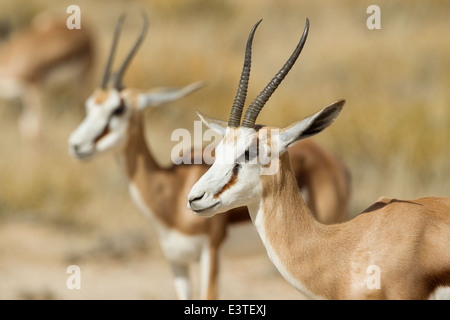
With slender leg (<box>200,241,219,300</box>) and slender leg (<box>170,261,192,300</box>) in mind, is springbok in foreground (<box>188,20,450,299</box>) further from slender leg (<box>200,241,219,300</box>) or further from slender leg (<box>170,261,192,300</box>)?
slender leg (<box>170,261,192,300</box>)

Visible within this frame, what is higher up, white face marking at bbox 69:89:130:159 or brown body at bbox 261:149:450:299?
white face marking at bbox 69:89:130:159

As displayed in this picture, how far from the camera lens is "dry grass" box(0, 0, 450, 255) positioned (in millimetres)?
8844

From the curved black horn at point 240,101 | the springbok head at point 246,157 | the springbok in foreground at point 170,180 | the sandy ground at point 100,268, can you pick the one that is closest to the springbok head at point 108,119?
the springbok in foreground at point 170,180

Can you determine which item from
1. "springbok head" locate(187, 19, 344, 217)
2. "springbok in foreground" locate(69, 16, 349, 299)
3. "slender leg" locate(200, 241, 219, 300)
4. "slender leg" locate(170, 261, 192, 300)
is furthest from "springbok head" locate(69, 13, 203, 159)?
"springbok head" locate(187, 19, 344, 217)

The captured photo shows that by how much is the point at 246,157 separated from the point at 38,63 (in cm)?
829

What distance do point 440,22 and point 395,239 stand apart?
11.2 metres

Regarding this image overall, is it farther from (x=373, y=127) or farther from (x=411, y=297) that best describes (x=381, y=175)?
(x=411, y=297)

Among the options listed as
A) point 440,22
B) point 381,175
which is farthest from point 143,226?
point 440,22

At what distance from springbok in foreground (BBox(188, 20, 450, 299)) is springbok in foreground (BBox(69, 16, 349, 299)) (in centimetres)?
164

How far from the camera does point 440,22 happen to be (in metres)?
13.9

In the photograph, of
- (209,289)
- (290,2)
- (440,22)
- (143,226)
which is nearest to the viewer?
(209,289)

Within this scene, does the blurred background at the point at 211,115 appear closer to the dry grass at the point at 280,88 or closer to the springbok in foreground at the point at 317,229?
the dry grass at the point at 280,88

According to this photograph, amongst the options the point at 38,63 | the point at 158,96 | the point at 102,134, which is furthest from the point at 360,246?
the point at 38,63

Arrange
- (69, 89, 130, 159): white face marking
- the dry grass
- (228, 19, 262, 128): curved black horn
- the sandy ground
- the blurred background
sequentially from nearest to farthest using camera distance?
(228, 19, 262, 128): curved black horn
(69, 89, 130, 159): white face marking
the sandy ground
the blurred background
the dry grass
